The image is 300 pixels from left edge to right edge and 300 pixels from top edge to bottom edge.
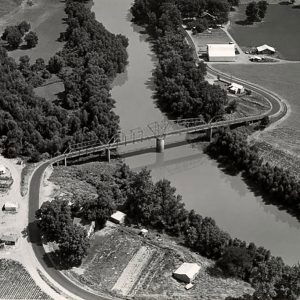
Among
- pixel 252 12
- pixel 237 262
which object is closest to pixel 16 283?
pixel 237 262

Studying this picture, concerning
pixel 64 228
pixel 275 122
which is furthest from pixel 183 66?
pixel 64 228

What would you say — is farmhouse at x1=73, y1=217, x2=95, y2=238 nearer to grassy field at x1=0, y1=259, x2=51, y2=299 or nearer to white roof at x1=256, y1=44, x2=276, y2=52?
grassy field at x1=0, y1=259, x2=51, y2=299

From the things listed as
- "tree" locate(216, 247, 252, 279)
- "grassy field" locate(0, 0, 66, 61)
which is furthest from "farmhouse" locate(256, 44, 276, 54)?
"tree" locate(216, 247, 252, 279)

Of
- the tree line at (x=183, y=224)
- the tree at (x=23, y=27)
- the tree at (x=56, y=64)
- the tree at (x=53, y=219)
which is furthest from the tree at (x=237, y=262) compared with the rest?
the tree at (x=23, y=27)

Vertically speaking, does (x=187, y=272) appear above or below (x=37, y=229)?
below

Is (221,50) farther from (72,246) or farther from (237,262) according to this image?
(72,246)

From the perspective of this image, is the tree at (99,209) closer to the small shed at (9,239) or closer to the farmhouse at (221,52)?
the small shed at (9,239)

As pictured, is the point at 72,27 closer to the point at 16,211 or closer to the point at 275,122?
the point at 275,122
